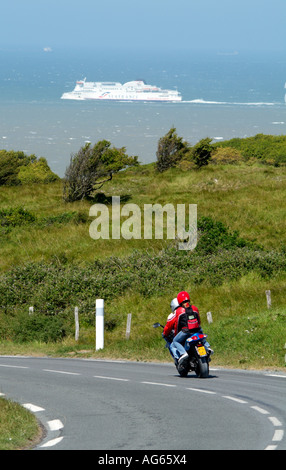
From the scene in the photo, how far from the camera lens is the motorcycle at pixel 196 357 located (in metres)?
13.5

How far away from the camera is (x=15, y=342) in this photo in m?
23.5

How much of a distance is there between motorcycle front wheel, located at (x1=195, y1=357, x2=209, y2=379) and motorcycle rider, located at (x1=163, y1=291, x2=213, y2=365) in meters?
0.28

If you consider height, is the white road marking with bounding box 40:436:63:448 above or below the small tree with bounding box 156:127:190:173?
below

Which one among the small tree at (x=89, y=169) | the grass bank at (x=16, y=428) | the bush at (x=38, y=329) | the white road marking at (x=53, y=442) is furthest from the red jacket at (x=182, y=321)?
the small tree at (x=89, y=169)

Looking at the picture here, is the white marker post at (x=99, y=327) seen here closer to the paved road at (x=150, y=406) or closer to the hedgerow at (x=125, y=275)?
the paved road at (x=150, y=406)

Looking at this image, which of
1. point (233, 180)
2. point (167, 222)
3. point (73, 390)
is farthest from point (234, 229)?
point (73, 390)

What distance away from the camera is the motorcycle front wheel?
45.6ft

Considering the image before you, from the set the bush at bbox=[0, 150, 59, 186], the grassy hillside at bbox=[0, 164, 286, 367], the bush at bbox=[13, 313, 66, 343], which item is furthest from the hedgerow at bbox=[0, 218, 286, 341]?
the bush at bbox=[0, 150, 59, 186]

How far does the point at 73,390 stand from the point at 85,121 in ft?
617

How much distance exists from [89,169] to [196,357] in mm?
33027

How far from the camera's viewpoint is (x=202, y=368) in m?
14.0

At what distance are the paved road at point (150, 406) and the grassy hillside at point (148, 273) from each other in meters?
2.83

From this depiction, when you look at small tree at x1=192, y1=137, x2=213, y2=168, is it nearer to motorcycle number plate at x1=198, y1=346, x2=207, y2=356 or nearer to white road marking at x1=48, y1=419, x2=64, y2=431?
motorcycle number plate at x1=198, y1=346, x2=207, y2=356

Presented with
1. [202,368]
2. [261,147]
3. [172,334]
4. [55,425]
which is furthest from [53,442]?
A: [261,147]
